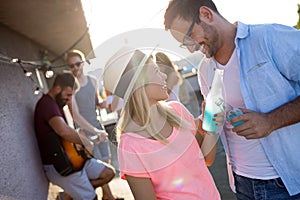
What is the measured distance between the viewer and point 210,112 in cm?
150

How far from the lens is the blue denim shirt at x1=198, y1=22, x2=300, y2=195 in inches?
58.4

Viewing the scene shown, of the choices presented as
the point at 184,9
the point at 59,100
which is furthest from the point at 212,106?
the point at 59,100

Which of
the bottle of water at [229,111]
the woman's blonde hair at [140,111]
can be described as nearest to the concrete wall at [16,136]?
the woman's blonde hair at [140,111]

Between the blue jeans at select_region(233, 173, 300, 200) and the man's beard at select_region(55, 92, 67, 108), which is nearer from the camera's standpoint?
the blue jeans at select_region(233, 173, 300, 200)

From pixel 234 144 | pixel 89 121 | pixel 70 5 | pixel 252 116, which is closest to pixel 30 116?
pixel 89 121

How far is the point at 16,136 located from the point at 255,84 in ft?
7.35

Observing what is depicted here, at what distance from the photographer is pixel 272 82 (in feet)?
4.98

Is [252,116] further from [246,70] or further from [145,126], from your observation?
[145,126]

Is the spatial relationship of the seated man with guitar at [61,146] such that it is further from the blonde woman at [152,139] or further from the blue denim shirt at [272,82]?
the blue denim shirt at [272,82]

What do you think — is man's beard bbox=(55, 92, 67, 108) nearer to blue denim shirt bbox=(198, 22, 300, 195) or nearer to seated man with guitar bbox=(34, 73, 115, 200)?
seated man with guitar bbox=(34, 73, 115, 200)

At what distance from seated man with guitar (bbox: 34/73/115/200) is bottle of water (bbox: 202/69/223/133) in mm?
1979

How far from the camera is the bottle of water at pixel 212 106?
1489 millimetres

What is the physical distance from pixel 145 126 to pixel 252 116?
1.60 feet

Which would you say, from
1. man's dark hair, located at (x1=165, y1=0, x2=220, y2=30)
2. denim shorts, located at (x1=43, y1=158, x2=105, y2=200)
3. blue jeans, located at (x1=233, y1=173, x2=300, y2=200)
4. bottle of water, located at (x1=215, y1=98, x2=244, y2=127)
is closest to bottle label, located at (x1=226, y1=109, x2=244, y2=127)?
bottle of water, located at (x1=215, y1=98, x2=244, y2=127)
